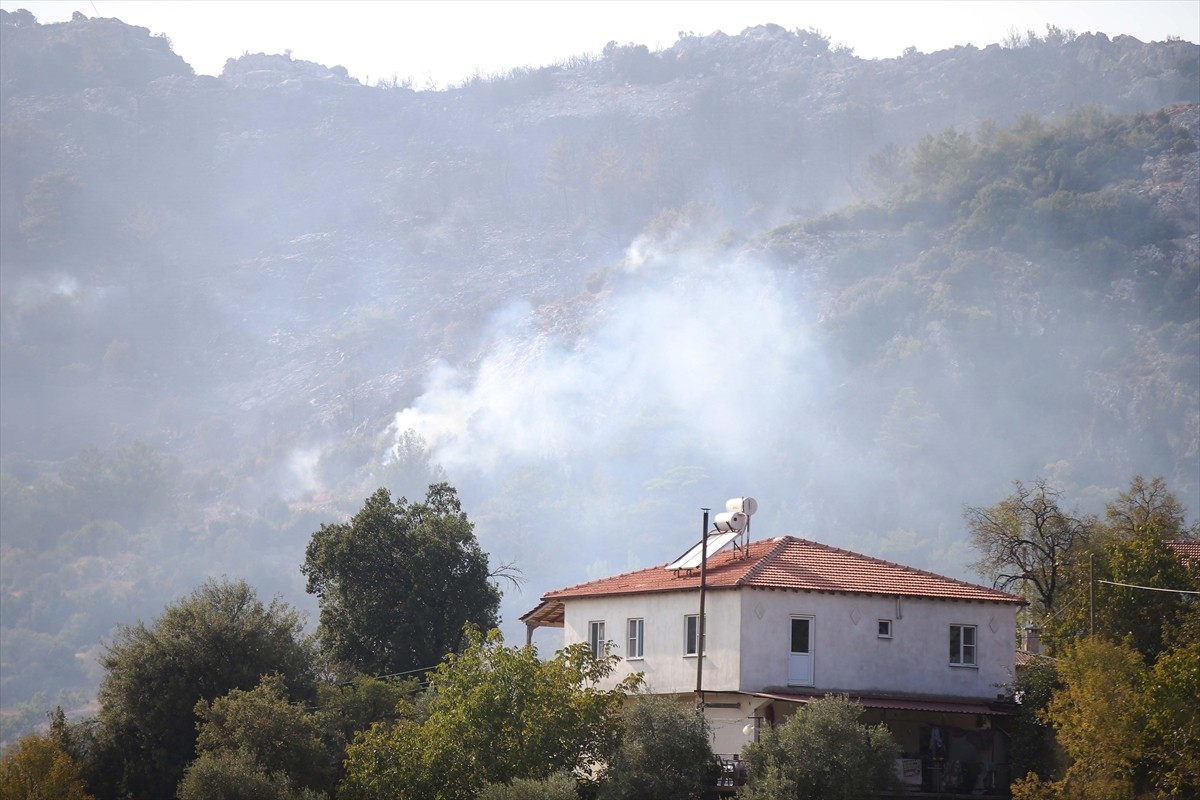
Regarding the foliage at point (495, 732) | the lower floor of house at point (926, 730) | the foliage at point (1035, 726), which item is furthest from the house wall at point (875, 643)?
the foliage at point (495, 732)

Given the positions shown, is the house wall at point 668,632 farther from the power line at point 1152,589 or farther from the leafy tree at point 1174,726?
the leafy tree at point 1174,726

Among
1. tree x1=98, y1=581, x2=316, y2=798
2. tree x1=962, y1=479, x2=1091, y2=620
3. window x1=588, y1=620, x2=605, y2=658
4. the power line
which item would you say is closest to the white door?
window x1=588, y1=620, x2=605, y2=658

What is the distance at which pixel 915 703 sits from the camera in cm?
4422

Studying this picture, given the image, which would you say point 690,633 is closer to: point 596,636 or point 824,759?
point 596,636

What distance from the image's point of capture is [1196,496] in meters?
176

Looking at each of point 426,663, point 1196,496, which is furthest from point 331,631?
point 1196,496

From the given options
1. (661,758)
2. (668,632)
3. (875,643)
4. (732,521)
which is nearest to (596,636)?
(668,632)

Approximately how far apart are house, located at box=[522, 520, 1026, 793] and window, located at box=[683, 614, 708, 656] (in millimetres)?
43

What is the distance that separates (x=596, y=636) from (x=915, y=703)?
11.1m

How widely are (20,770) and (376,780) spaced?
12409 millimetres

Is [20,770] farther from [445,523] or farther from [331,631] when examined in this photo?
[445,523]

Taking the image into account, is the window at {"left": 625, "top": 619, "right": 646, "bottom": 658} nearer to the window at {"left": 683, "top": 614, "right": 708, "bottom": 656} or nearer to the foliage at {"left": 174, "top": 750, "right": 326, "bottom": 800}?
the window at {"left": 683, "top": 614, "right": 708, "bottom": 656}

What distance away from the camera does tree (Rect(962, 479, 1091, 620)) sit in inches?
2339

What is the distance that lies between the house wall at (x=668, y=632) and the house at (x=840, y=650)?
0.14ft
